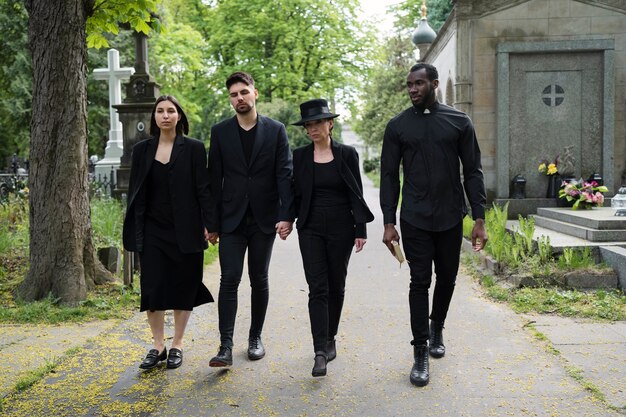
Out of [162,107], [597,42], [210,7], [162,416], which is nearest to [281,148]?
[162,107]

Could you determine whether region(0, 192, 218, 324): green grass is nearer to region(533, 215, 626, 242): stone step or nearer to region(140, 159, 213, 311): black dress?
region(140, 159, 213, 311): black dress

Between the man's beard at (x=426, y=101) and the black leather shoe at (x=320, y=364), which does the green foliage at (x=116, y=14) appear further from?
the black leather shoe at (x=320, y=364)

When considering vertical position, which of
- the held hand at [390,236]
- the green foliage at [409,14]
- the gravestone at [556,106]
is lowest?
the held hand at [390,236]

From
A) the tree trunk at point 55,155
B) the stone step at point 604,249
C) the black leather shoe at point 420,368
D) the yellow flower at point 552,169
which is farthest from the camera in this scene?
the yellow flower at point 552,169

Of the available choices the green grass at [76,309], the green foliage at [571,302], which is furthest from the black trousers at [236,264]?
the green foliage at [571,302]

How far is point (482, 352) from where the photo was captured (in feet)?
17.2

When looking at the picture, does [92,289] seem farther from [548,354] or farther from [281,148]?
[548,354]

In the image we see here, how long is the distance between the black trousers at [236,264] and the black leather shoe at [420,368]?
126cm

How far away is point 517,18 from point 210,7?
87.5 ft

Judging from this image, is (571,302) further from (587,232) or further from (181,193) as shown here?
(181,193)

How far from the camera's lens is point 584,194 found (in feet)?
35.1

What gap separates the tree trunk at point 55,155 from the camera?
698 cm

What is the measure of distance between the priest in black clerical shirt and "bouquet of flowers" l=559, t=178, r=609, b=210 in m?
6.56

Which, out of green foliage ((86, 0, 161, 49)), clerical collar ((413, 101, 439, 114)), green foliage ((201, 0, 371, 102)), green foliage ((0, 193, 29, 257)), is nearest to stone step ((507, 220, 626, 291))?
clerical collar ((413, 101, 439, 114))
